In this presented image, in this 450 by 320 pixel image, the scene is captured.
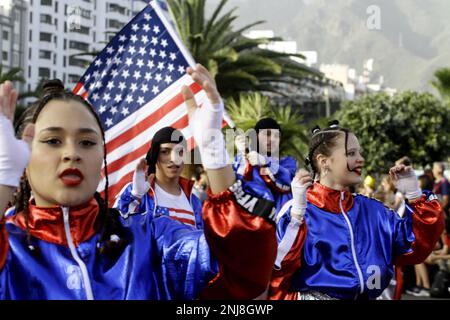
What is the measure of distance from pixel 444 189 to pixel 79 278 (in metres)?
10.1

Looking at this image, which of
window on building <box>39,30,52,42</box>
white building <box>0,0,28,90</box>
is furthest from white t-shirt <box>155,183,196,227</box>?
window on building <box>39,30,52,42</box>

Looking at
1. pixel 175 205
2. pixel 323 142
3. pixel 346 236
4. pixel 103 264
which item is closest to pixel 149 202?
pixel 175 205

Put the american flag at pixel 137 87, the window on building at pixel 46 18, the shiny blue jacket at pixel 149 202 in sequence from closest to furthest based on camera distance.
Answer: the shiny blue jacket at pixel 149 202
the american flag at pixel 137 87
the window on building at pixel 46 18

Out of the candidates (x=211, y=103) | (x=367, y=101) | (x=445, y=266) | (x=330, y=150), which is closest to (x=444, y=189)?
(x=445, y=266)

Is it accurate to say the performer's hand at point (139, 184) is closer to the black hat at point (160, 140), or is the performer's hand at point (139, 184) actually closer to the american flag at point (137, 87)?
the black hat at point (160, 140)

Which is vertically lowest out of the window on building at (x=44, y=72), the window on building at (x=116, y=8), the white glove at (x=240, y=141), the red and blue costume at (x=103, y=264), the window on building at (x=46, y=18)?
the red and blue costume at (x=103, y=264)

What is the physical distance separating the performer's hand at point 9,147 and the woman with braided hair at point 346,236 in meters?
2.18

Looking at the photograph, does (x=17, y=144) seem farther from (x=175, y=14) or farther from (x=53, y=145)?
(x=175, y=14)

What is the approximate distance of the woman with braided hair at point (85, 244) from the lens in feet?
7.74

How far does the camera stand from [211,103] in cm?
210

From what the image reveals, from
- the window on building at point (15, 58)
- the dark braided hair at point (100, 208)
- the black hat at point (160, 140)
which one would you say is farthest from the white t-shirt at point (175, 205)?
the window on building at point (15, 58)

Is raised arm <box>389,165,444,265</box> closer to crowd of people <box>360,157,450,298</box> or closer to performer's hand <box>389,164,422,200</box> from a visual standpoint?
performer's hand <box>389,164,422,200</box>

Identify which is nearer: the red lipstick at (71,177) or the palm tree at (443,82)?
the red lipstick at (71,177)

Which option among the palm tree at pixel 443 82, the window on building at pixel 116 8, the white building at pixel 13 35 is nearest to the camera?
the palm tree at pixel 443 82
